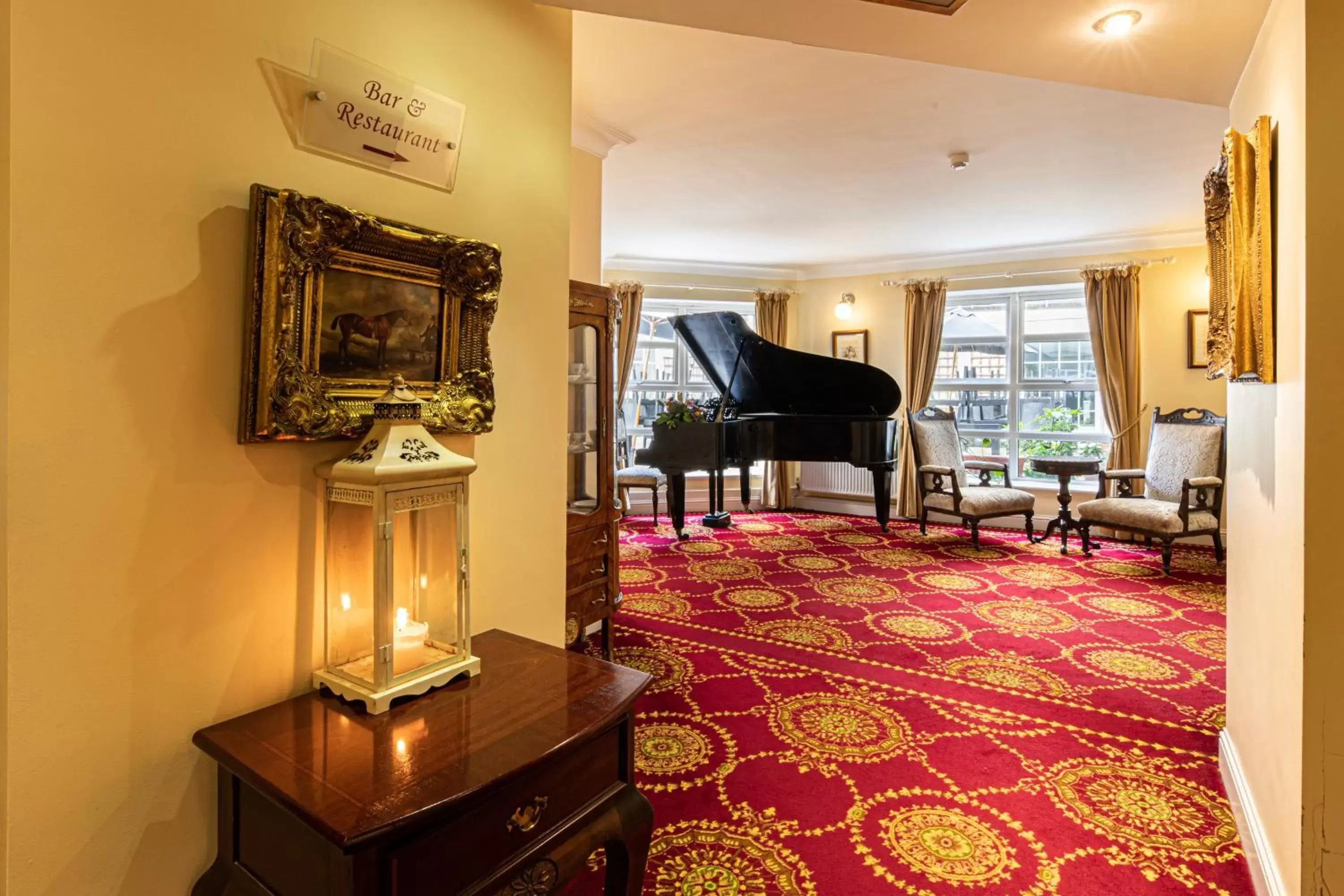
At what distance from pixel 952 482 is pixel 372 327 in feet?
16.9

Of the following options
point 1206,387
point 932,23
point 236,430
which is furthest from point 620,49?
point 1206,387

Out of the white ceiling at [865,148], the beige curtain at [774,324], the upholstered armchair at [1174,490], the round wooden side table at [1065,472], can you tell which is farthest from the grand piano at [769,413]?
the upholstered armchair at [1174,490]

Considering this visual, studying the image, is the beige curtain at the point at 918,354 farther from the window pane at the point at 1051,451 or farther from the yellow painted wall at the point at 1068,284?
the window pane at the point at 1051,451

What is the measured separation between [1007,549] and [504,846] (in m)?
5.38

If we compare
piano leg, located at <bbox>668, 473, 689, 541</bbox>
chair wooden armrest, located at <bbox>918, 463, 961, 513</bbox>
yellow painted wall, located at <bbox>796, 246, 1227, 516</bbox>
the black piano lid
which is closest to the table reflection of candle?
piano leg, located at <bbox>668, 473, 689, 541</bbox>

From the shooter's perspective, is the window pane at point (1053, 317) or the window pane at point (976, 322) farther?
the window pane at point (976, 322)

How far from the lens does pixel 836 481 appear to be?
736cm

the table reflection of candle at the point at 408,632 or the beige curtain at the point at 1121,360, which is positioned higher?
the beige curtain at the point at 1121,360

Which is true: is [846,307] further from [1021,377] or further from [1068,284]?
[1068,284]

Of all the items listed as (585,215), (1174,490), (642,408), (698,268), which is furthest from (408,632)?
(698,268)

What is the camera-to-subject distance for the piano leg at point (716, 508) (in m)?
6.29

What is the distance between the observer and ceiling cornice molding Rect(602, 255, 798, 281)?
272 inches

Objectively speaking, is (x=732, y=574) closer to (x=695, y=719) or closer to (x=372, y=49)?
(x=695, y=719)

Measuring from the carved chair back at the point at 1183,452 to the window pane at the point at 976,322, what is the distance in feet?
5.73
